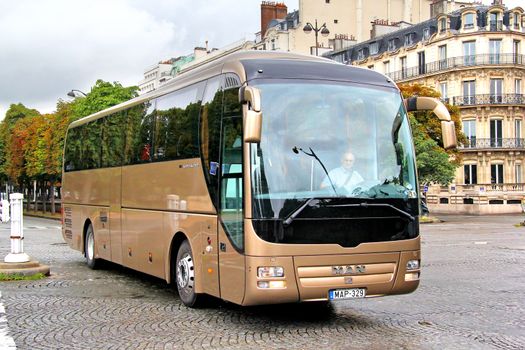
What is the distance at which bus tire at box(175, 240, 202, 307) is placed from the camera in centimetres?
1014

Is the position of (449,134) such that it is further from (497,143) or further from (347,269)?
(497,143)

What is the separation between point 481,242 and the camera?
25.1 metres

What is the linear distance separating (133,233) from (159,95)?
2.48m

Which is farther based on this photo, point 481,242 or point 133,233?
point 481,242

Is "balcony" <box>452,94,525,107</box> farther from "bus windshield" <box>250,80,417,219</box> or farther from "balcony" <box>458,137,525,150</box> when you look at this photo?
"bus windshield" <box>250,80,417,219</box>

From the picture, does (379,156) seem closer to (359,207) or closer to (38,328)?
(359,207)

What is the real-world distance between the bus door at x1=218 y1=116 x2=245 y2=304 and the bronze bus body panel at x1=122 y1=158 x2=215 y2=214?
0.44 m

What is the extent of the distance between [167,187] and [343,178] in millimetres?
3315

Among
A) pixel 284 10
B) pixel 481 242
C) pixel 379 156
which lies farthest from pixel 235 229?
pixel 284 10

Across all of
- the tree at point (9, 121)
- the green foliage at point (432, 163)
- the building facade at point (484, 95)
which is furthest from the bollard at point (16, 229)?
the tree at point (9, 121)

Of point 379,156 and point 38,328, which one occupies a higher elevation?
point 379,156

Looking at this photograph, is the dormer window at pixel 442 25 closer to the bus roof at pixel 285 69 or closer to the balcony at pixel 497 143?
the balcony at pixel 497 143

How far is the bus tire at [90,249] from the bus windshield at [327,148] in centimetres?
784

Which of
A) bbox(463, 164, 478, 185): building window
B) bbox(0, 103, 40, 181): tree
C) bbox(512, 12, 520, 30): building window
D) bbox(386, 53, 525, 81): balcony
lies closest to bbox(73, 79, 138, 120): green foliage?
bbox(386, 53, 525, 81): balcony
